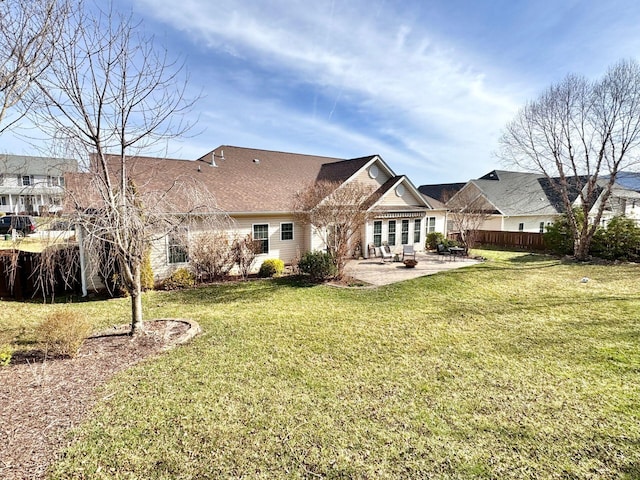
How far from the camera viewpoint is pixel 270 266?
14430mm

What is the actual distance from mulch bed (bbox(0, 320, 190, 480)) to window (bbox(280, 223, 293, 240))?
9147mm

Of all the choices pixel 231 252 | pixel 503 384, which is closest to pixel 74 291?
pixel 231 252

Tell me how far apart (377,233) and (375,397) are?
1482cm

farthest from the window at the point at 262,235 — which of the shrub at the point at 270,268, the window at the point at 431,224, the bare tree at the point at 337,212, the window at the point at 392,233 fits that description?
the window at the point at 431,224

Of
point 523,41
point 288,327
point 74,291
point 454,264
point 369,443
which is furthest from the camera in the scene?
point 454,264

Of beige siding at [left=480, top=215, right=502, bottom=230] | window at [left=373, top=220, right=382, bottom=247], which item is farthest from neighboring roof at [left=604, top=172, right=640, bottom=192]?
window at [left=373, top=220, right=382, bottom=247]

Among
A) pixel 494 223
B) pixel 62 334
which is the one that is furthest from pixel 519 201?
pixel 62 334

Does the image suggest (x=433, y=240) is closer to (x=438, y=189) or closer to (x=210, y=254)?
(x=210, y=254)

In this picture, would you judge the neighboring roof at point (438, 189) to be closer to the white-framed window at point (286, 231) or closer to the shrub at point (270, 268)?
the white-framed window at point (286, 231)

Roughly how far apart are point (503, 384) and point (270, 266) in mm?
10530

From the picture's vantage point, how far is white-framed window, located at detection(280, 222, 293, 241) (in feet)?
53.4

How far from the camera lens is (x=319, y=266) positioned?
13.0m

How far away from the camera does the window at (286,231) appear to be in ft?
53.4

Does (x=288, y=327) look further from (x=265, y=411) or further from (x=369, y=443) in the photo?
(x=369, y=443)
